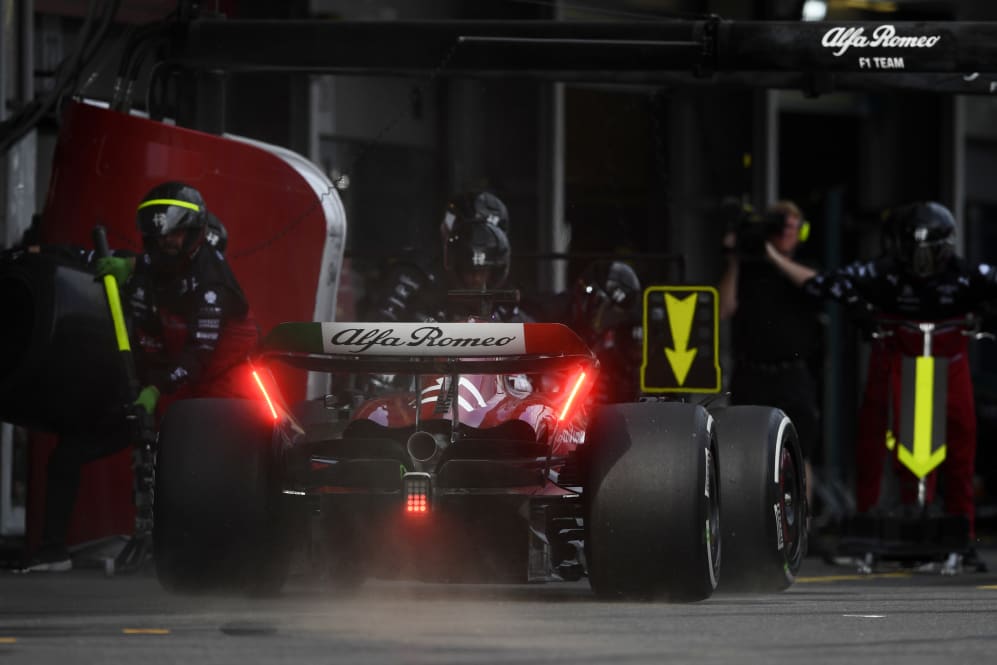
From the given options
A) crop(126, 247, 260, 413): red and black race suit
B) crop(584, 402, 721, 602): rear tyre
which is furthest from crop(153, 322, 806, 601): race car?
crop(126, 247, 260, 413): red and black race suit

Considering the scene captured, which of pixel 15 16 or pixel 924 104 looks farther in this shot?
pixel 924 104

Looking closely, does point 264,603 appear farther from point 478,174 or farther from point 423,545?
point 478,174

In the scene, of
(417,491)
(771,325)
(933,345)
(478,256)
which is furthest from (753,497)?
(771,325)

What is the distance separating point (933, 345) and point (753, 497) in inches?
132

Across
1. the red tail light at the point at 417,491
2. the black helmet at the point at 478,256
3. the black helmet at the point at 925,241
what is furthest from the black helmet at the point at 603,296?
the red tail light at the point at 417,491

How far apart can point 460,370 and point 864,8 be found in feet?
35.1

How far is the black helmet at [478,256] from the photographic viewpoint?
1020cm

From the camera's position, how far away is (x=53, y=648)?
23.8 ft

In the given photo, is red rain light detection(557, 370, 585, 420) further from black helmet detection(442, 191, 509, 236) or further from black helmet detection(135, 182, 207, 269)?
black helmet detection(135, 182, 207, 269)

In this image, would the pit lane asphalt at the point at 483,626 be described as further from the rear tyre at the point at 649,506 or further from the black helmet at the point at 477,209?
the black helmet at the point at 477,209

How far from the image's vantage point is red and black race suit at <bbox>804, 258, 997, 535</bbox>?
12195 mm

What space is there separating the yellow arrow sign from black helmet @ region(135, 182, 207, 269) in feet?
7.89

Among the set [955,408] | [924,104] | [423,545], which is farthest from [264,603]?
[924,104]

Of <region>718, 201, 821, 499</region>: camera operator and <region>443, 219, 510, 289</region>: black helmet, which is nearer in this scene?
<region>443, 219, 510, 289</region>: black helmet
